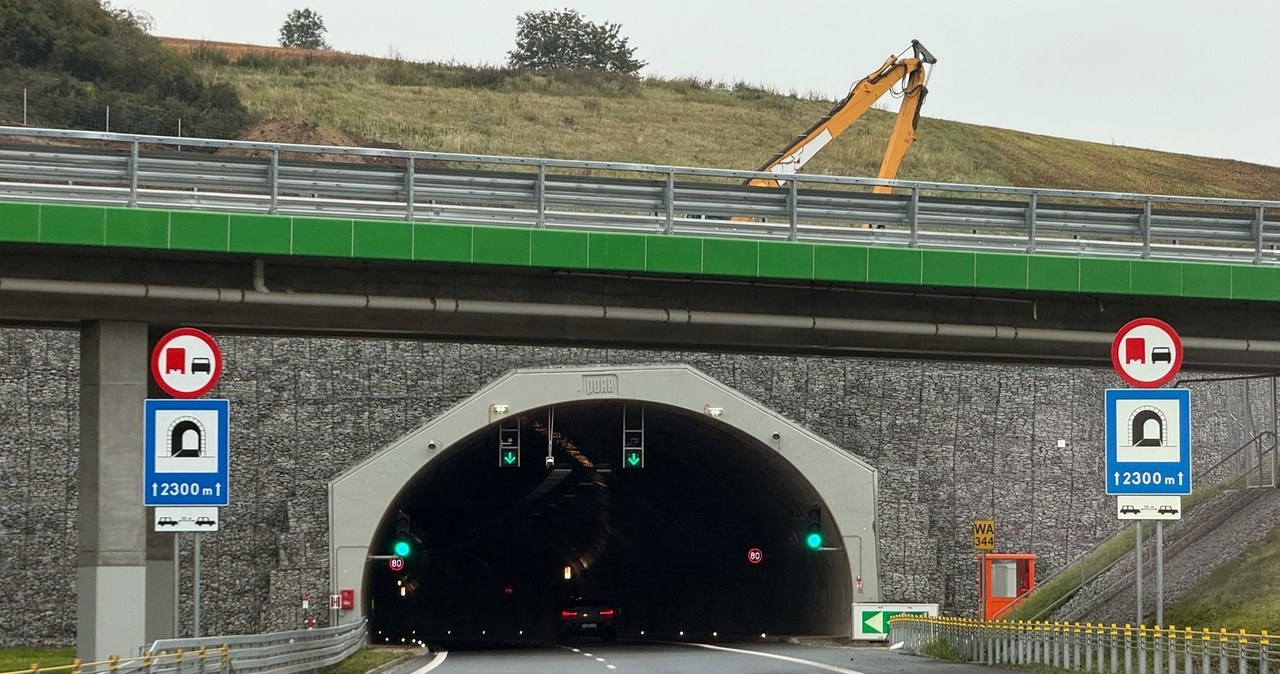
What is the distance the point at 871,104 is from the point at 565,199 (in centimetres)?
2904

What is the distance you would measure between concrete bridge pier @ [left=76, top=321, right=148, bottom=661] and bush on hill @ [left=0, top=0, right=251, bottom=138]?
7102cm

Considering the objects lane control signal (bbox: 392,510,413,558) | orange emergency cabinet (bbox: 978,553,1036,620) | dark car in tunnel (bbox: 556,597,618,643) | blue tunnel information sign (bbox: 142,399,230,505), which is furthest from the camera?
dark car in tunnel (bbox: 556,597,618,643)

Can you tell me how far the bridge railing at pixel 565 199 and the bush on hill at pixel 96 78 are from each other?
2715 inches

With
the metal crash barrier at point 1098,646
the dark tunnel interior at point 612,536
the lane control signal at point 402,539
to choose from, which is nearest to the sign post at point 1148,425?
the metal crash barrier at point 1098,646

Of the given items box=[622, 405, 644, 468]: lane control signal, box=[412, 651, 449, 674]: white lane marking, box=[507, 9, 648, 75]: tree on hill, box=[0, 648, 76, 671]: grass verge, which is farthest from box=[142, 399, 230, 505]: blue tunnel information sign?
box=[507, 9, 648, 75]: tree on hill

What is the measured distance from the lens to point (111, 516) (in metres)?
24.4

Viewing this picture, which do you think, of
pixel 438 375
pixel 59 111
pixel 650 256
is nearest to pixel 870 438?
pixel 438 375

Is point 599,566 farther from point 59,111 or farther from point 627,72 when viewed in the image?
point 627,72

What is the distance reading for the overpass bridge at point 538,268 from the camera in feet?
80.9

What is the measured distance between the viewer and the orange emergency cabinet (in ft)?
172

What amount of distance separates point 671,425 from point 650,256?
27638mm

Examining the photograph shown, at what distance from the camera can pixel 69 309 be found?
25.2 m

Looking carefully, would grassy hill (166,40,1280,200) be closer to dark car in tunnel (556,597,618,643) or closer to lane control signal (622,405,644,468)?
dark car in tunnel (556,597,618,643)

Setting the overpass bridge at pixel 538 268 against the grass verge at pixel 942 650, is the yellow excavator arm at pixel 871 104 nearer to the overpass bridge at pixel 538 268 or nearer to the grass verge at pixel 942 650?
the grass verge at pixel 942 650
